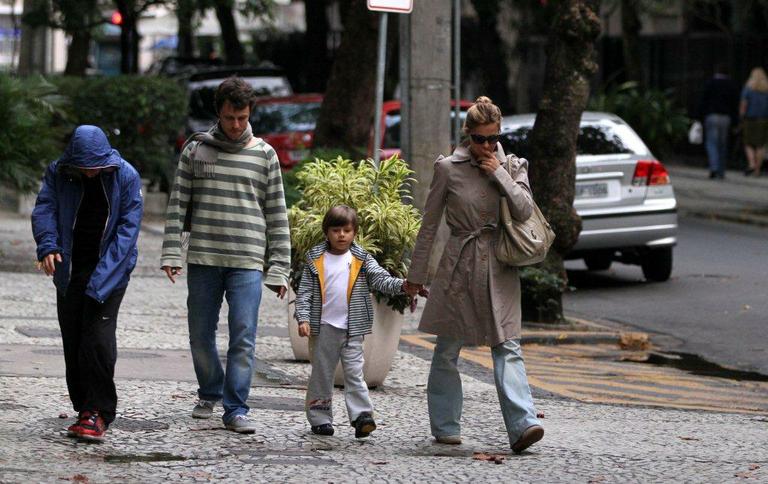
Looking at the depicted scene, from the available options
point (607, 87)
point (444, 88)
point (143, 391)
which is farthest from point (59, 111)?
point (607, 87)

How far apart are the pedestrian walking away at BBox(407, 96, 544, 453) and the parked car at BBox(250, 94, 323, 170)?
11.1 meters

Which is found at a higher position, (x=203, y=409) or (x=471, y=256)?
(x=471, y=256)

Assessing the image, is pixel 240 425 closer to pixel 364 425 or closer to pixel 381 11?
pixel 364 425

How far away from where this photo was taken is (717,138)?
26531 mm

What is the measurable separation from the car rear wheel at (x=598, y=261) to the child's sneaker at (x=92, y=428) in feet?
29.9

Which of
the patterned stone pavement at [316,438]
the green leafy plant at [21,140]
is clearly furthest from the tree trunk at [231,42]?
the patterned stone pavement at [316,438]

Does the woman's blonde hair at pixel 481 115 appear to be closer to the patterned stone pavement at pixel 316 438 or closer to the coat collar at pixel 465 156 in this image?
the coat collar at pixel 465 156

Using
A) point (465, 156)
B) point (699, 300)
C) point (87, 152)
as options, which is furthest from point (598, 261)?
point (87, 152)

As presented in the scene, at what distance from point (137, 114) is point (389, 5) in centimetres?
947

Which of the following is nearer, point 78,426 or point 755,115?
point 78,426

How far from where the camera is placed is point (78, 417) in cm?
712

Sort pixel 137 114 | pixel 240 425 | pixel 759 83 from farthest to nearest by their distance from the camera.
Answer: pixel 759 83 < pixel 137 114 < pixel 240 425

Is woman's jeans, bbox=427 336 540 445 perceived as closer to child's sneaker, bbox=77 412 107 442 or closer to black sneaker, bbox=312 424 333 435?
black sneaker, bbox=312 424 333 435

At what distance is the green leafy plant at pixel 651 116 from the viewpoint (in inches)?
1159
